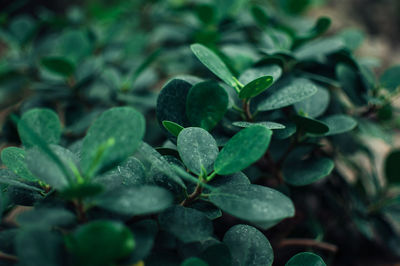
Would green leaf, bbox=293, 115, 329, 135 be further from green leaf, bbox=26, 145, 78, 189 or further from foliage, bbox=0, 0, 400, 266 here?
green leaf, bbox=26, 145, 78, 189

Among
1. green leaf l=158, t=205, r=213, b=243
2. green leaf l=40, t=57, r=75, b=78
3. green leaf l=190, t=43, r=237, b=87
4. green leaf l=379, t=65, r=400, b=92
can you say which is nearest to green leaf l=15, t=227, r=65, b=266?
green leaf l=158, t=205, r=213, b=243

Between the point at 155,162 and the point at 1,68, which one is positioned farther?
the point at 1,68

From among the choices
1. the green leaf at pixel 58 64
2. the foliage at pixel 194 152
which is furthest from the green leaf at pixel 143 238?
the green leaf at pixel 58 64

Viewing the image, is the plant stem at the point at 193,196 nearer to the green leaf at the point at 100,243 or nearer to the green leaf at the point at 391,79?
the green leaf at the point at 100,243

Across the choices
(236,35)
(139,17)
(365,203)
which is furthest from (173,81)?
(139,17)

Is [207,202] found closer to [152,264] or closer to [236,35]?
[152,264]

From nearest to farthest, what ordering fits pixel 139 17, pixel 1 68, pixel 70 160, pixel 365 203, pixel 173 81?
pixel 70 160 < pixel 173 81 < pixel 365 203 < pixel 1 68 < pixel 139 17

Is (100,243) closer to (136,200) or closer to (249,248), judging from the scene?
(136,200)
